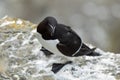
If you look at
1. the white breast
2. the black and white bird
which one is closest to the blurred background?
the black and white bird

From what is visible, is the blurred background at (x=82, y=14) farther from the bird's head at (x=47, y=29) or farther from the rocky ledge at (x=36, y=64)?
the bird's head at (x=47, y=29)

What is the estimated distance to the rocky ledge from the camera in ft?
13.9

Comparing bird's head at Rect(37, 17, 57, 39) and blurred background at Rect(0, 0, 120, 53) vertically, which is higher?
bird's head at Rect(37, 17, 57, 39)

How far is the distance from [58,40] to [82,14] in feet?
16.1

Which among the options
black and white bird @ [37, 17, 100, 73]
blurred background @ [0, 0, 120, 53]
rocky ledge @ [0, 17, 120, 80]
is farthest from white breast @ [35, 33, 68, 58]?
blurred background @ [0, 0, 120, 53]

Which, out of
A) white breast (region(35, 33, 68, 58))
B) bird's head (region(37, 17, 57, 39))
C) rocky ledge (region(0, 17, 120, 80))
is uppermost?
bird's head (region(37, 17, 57, 39))

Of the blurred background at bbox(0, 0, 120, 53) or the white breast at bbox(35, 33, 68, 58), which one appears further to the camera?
the blurred background at bbox(0, 0, 120, 53)

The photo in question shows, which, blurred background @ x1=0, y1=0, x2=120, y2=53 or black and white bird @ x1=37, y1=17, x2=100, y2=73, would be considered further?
blurred background @ x1=0, y1=0, x2=120, y2=53

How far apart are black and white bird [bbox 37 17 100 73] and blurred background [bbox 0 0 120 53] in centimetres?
399

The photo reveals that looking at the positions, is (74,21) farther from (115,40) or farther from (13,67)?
(13,67)

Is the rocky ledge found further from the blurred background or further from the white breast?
the blurred background

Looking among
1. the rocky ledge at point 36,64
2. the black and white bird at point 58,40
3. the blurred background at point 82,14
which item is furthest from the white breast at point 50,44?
the blurred background at point 82,14

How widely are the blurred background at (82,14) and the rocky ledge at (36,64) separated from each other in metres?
3.73

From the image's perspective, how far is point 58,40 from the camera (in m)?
4.23
